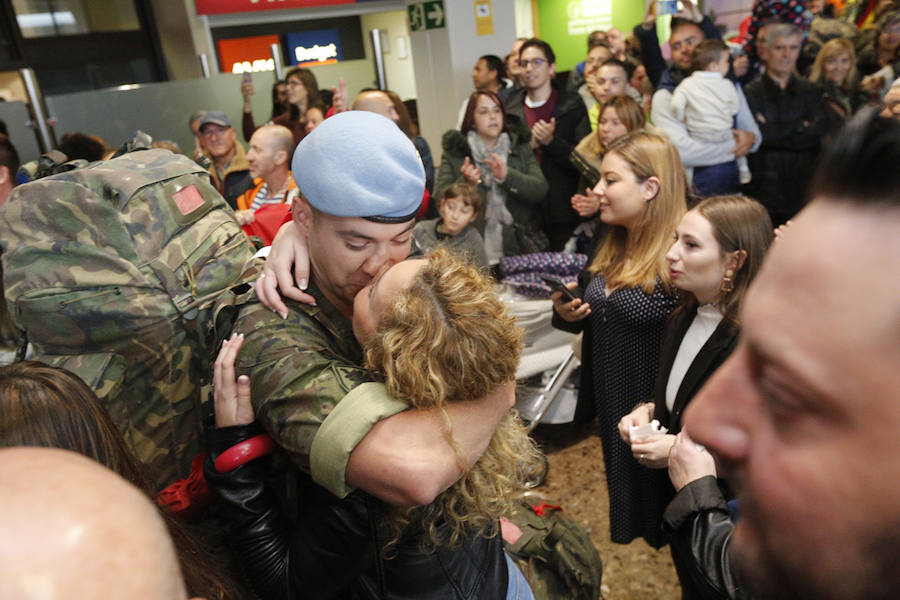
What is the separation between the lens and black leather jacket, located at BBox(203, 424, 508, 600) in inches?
47.6

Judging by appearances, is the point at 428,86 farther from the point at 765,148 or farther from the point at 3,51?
the point at 3,51

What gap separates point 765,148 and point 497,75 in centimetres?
238

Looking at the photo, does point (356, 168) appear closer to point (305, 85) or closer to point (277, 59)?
point (305, 85)

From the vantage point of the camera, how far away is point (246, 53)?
9.07 meters

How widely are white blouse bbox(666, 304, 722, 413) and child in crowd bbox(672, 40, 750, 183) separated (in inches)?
101

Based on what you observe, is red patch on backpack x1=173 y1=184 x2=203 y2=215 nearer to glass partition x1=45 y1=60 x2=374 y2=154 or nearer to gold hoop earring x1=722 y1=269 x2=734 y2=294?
gold hoop earring x1=722 y1=269 x2=734 y2=294

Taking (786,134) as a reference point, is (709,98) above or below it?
above

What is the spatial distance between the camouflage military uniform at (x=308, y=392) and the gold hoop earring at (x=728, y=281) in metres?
1.25

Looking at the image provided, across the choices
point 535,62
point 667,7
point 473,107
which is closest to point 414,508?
point 473,107

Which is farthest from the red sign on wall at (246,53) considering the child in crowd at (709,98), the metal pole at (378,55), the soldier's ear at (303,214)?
the soldier's ear at (303,214)

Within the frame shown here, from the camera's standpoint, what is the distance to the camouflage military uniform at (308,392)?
3.53 ft

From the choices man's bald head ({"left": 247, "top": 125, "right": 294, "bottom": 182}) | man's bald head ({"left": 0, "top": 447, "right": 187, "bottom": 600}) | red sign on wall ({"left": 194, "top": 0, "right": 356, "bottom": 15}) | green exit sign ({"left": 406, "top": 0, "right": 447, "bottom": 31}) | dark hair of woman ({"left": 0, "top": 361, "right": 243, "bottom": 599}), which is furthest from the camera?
green exit sign ({"left": 406, "top": 0, "right": 447, "bottom": 31})

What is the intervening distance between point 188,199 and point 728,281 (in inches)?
64.5

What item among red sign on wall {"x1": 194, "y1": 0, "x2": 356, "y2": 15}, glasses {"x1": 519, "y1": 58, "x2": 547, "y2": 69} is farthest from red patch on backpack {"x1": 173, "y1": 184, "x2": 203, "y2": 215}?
red sign on wall {"x1": 194, "y1": 0, "x2": 356, "y2": 15}
